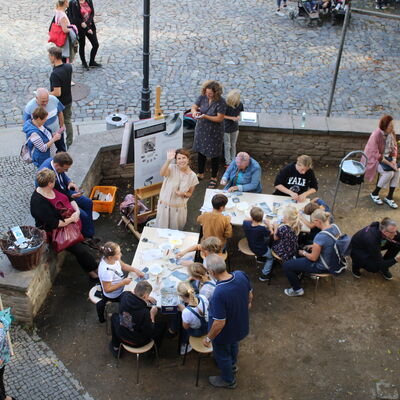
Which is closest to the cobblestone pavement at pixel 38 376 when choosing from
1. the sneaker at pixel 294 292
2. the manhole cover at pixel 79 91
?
the sneaker at pixel 294 292

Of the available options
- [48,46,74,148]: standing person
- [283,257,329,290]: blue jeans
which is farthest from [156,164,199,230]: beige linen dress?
[48,46,74,148]: standing person

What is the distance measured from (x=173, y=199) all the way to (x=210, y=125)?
179cm

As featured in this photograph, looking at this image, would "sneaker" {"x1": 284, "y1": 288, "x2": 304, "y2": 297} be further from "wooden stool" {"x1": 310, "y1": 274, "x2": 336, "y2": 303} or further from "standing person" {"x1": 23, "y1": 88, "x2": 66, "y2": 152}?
"standing person" {"x1": 23, "y1": 88, "x2": 66, "y2": 152}

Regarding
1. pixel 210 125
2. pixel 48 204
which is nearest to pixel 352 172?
pixel 210 125

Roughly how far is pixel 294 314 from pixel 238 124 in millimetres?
→ 3712

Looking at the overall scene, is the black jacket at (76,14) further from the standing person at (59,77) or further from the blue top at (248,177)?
the blue top at (248,177)

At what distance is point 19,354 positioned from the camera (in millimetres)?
6570

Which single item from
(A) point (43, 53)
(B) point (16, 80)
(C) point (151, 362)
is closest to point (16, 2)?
(A) point (43, 53)

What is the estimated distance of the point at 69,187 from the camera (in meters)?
7.74

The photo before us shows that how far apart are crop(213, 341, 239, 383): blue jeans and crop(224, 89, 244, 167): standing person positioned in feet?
13.5

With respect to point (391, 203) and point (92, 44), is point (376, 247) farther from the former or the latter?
point (92, 44)

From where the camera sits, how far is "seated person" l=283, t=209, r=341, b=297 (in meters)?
7.07

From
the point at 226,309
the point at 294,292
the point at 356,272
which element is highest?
the point at 226,309

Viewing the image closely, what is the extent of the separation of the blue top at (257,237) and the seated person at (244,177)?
1.00 metres
